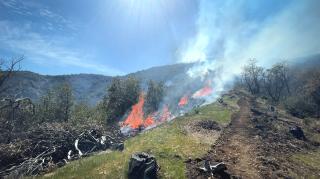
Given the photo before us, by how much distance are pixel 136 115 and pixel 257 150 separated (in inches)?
1937

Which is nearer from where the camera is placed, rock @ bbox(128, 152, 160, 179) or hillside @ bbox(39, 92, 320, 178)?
rock @ bbox(128, 152, 160, 179)

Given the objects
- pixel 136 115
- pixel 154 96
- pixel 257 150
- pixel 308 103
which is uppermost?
pixel 154 96

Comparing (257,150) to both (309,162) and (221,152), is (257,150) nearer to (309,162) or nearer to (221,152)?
(221,152)

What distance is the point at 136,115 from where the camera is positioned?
247 ft

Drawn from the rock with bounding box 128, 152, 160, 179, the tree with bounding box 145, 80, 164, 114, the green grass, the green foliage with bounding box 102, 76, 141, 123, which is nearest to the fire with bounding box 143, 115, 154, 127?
the green foliage with bounding box 102, 76, 141, 123

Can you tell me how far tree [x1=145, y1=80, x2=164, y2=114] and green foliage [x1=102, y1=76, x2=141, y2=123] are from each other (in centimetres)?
507

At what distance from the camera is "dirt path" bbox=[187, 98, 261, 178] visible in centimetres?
2163

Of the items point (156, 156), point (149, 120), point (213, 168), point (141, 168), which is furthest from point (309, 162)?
point (149, 120)

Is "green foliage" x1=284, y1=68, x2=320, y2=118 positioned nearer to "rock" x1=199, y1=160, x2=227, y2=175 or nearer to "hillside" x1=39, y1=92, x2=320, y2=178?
"hillside" x1=39, y1=92, x2=320, y2=178

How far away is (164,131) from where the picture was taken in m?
35.5

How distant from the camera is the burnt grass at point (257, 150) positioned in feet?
73.0

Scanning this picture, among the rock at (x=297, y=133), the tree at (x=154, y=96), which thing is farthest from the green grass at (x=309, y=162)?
the tree at (x=154, y=96)

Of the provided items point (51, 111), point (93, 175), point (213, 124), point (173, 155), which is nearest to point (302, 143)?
point (213, 124)

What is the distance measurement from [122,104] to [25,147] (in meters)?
50.4
